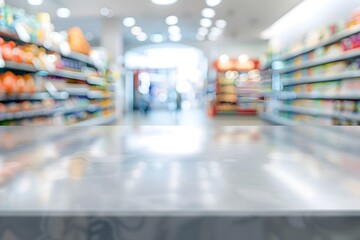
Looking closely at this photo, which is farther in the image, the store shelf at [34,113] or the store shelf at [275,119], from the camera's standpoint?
the store shelf at [275,119]

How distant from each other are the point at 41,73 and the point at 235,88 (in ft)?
32.1

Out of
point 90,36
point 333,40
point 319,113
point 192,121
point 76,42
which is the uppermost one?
point 90,36

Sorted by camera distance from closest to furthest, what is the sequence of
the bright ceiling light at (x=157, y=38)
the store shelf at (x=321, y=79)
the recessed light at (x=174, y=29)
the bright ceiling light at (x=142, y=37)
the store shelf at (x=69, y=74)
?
1. the store shelf at (x=321, y=79)
2. the store shelf at (x=69, y=74)
3. the recessed light at (x=174, y=29)
4. the bright ceiling light at (x=142, y=37)
5. the bright ceiling light at (x=157, y=38)

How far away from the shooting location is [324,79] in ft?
22.7

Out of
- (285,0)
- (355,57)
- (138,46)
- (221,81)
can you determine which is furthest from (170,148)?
(138,46)

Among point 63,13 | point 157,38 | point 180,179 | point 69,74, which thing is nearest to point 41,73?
point 69,74

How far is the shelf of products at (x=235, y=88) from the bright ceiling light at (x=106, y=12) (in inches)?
193

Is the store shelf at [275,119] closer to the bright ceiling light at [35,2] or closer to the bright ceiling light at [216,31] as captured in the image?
the bright ceiling light at [216,31]

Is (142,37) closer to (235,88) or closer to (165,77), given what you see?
(165,77)

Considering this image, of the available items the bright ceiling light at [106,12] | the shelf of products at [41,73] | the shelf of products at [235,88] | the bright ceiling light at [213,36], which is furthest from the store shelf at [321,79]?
the bright ceiling light at [213,36]

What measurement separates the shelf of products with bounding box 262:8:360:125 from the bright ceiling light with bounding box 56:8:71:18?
6328 mm

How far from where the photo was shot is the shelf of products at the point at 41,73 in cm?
427

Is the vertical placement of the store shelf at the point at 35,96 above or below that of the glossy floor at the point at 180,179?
above

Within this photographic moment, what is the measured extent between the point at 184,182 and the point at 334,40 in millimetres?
6426
